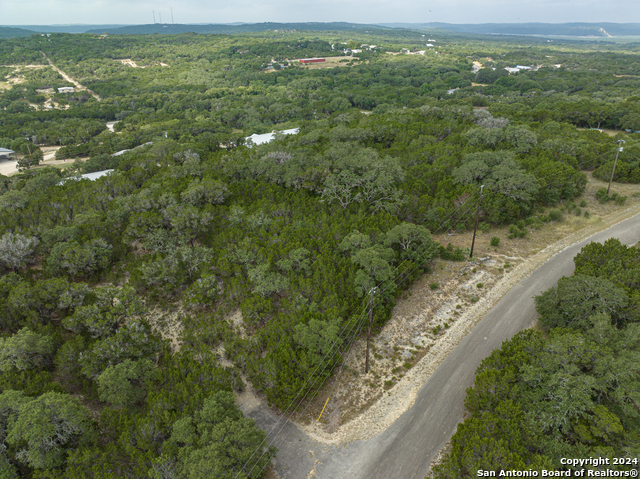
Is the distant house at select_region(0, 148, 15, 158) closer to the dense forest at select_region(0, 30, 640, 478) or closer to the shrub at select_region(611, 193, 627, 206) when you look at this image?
the dense forest at select_region(0, 30, 640, 478)

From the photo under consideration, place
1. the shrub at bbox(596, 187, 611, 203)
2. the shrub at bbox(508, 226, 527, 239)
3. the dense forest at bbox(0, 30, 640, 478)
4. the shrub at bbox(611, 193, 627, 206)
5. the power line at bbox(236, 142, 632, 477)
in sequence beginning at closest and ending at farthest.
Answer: the dense forest at bbox(0, 30, 640, 478) → the power line at bbox(236, 142, 632, 477) → the shrub at bbox(508, 226, 527, 239) → the shrub at bbox(611, 193, 627, 206) → the shrub at bbox(596, 187, 611, 203)

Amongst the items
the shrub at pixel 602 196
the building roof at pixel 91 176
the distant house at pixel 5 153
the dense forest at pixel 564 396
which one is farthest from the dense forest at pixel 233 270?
the shrub at pixel 602 196

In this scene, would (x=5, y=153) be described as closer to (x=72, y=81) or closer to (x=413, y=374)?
(x=413, y=374)

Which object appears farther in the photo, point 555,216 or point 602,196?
point 602,196

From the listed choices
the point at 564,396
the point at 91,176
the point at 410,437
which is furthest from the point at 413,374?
the point at 91,176

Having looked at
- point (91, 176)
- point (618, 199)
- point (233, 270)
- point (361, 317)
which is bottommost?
point (361, 317)

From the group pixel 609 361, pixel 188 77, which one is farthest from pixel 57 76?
pixel 609 361

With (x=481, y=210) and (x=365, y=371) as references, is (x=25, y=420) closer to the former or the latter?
(x=365, y=371)

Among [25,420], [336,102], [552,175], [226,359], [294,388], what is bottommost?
[226,359]

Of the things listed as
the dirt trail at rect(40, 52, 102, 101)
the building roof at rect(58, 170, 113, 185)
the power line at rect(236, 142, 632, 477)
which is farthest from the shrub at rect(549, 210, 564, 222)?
the dirt trail at rect(40, 52, 102, 101)
